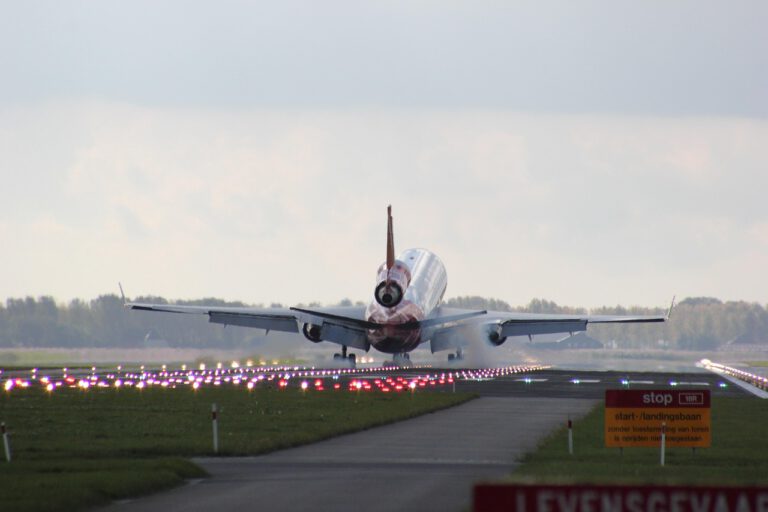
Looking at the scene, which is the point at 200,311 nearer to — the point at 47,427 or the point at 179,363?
the point at 179,363

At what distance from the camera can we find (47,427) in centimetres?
4209

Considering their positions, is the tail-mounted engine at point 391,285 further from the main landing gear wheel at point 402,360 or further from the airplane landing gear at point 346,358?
the main landing gear wheel at point 402,360

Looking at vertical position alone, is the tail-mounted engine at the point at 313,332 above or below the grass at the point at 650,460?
above

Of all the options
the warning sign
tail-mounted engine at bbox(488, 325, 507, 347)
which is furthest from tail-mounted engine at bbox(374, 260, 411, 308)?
the warning sign

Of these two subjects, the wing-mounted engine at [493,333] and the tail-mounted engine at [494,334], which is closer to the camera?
the wing-mounted engine at [493,333]

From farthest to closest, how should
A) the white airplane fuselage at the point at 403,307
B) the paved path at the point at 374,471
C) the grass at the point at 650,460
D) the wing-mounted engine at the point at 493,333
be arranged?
the wing-mounted engine at the point at 493,333 < the white airplane fuselage at the point at 403,307 < the grass at the point at 650,460 < the paved path at the point at 374,471

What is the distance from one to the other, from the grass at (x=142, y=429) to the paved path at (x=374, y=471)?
2.86 ft

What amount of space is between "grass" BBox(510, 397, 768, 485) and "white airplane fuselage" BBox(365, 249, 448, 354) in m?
48.0

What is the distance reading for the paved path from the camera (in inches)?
953

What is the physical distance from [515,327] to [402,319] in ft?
64.5

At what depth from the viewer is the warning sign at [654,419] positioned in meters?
35.0

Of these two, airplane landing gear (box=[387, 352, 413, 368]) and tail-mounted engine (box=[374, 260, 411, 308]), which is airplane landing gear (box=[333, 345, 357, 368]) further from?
tail-mounted engine (box=[374, 260, 411, 308])

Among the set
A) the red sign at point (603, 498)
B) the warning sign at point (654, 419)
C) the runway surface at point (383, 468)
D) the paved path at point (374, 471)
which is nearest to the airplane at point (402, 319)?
the runway surface at point (383, 468)

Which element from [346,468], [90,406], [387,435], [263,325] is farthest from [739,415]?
[263,325]
